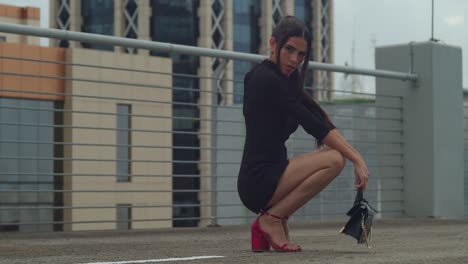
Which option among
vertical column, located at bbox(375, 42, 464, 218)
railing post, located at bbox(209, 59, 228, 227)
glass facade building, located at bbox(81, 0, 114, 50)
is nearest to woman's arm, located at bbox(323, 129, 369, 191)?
railing post, located at bbox(209, 59, 228, 227)

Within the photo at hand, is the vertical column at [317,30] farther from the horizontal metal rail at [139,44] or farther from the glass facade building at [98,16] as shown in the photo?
the horizontal metal rail at [139,44]

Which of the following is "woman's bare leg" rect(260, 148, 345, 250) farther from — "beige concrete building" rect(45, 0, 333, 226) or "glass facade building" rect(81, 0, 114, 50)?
"glass facade building" rect(81, 0, 114, 50)

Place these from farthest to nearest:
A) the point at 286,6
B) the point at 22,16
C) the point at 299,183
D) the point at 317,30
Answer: the point at 317,30
the point at 286,6
the point at 22,16
the point at 299,183

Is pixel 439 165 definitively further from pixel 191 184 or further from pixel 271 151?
pixel 191 184

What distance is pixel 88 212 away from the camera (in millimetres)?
49406

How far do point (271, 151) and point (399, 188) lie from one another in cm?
453

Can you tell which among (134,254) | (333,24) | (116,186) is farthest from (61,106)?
(134,254)

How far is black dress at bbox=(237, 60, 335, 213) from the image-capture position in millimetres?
4266

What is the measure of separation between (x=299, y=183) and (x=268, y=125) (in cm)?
26

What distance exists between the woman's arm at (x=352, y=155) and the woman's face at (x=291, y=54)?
31 cm

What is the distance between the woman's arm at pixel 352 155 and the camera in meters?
4.15

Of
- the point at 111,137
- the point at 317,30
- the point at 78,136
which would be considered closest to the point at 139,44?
the point at 78,136

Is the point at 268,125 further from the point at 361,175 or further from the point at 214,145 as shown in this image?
the point at 214,145

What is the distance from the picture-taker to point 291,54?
4312 millimetres
